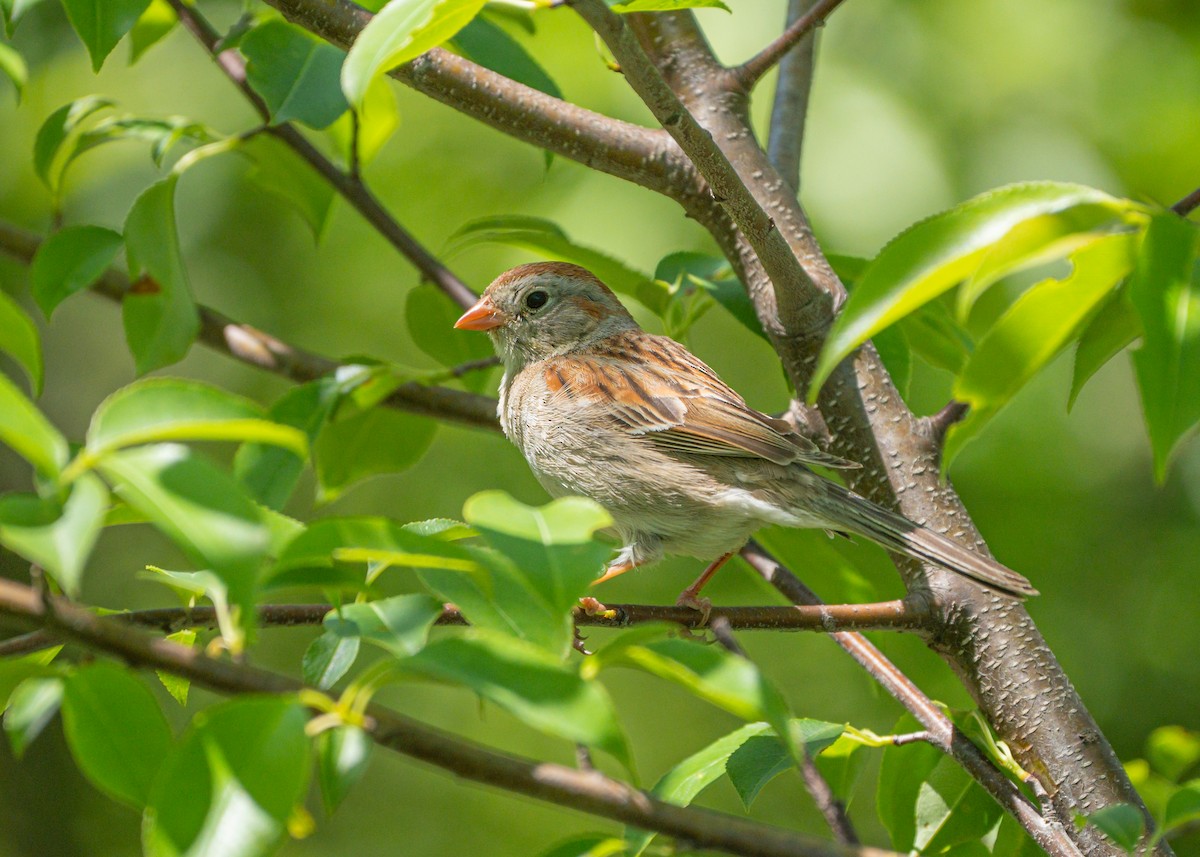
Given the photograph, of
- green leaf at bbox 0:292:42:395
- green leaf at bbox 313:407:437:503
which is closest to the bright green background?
green leaf at bbox 313:407:437:503

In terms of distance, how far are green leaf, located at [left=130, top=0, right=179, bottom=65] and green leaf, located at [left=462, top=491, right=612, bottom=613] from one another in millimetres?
2122

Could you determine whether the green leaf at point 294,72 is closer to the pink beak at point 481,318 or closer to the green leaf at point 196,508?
the pink beak at point 481,318

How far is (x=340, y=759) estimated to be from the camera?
1.14m

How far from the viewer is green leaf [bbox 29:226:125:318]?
236cm

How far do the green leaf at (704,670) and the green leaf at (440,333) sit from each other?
212 centimetres

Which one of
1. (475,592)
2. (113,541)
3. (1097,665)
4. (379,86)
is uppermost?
(379,86)

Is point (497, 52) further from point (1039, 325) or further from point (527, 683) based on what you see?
point (527, 683)

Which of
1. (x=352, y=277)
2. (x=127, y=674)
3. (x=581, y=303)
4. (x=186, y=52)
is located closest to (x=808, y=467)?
(x=581, y=303)

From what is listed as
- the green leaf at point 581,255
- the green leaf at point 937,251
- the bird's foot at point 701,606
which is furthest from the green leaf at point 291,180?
the green leaf at point 937,251

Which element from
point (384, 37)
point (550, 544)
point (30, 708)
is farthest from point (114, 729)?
point (384, 37)

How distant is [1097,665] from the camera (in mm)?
4238

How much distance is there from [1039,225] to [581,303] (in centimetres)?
268

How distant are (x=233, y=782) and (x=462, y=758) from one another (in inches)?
7.7

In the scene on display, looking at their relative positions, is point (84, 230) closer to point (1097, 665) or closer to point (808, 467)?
point (808, 467)
